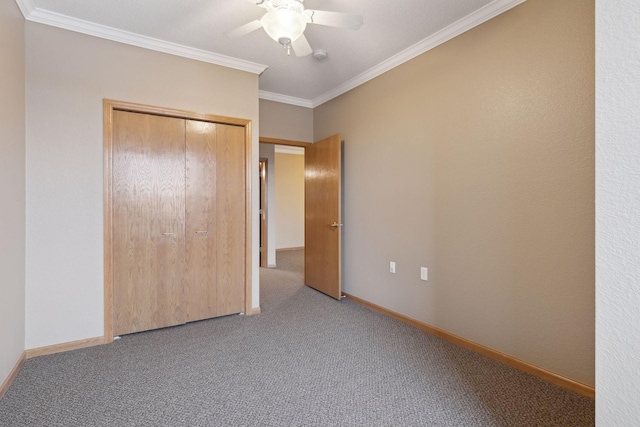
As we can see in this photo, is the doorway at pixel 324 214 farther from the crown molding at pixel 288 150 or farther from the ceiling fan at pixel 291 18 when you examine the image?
the crown molding at pixel 288 150

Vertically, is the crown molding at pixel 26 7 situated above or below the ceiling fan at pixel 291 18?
above

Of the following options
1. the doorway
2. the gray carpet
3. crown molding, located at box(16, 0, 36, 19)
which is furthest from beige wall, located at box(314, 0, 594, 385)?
crown molding, located at box(16, 0, 36, 19)

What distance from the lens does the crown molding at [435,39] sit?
223 centimetres

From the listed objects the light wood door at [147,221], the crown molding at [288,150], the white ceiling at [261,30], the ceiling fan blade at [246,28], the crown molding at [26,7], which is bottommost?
the light wood door at [147,221]

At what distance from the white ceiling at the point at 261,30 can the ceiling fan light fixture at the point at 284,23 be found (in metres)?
0.54

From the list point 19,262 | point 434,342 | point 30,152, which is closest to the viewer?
point 19,262

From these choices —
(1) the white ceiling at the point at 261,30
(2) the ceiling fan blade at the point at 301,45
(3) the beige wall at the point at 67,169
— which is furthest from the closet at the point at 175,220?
(2) the ceiling fan blade at the point at 301,45

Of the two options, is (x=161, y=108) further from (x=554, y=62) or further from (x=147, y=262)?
(x=554, y=62)

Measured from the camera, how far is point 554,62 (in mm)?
1964

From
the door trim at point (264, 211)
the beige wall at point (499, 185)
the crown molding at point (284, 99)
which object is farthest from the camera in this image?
the door trim at point (264, 211)

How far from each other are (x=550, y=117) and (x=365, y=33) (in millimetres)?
1581

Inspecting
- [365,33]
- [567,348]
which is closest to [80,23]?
[365,33]

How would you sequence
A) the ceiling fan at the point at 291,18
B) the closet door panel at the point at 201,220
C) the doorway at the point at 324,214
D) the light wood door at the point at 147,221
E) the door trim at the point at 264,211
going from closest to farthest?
1. the ceiling fan at the point at 291,18
2. the light wood door at the point at 147,221
3. the closet door panel at the point at 201,220
4. the doorway at the point at 324,214
5. the door trim at the point at 264,211

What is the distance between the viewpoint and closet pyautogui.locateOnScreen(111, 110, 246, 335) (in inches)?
106
